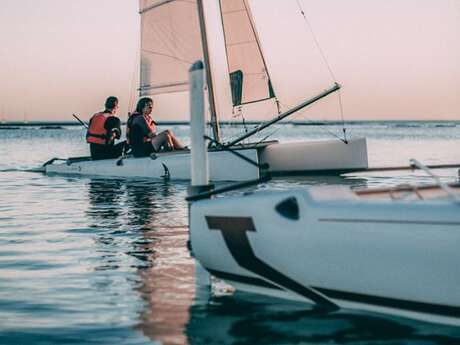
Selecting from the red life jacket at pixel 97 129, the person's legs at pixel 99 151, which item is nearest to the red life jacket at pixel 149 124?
the red life jacket at pixel 97 129

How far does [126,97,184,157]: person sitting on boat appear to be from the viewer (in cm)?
1595

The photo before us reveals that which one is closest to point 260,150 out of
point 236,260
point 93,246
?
point 93,246

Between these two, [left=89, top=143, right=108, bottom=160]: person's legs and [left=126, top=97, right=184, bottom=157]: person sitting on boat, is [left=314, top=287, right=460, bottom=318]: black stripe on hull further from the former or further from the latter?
[left=89, top=143, right=108, bottom=160]: person's legs

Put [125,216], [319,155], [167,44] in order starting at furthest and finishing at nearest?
[167,44] → [319,155] → [125,216]

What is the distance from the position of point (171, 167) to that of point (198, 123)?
10.8 meters

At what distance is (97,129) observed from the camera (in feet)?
55.0

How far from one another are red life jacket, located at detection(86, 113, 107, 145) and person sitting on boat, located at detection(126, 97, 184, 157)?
0.73 meters

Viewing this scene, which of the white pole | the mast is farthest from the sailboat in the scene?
the white pole

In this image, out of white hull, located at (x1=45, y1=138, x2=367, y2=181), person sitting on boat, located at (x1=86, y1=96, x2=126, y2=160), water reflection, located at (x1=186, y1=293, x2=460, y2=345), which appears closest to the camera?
water reflection, located at (x1=186, y1=293, x2=460, y2=345)

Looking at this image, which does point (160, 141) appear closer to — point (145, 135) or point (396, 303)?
point (145, 135)

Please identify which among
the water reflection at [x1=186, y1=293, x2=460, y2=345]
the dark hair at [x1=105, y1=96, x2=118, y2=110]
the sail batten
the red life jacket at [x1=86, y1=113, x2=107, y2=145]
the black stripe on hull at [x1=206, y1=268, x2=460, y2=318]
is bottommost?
the water reflection at [x1=186, y1=293, x2=460, y2=345]

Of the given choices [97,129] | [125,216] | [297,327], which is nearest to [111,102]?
[97,129]

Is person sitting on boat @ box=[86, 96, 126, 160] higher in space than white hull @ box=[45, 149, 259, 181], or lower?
higher

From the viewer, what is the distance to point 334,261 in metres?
4.81
